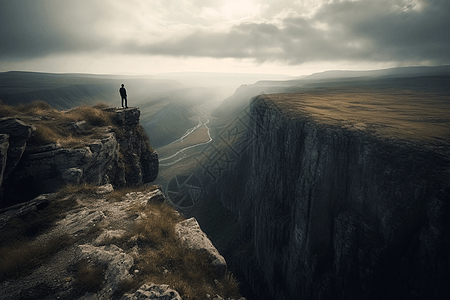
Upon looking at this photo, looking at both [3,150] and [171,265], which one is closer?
[171,265]

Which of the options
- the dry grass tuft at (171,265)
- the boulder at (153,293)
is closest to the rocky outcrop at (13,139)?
the dry grass tuft at (171,265)

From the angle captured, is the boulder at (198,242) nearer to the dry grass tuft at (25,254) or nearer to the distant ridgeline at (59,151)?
the dry grass tuft at (25,254)

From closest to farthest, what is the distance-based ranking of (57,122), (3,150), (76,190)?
1. (3,150)
2. (76,190)
3. (57,122)

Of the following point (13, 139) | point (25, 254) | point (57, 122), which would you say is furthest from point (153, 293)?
point (57, 122)

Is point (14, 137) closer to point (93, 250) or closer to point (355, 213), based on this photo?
point (93, 250)

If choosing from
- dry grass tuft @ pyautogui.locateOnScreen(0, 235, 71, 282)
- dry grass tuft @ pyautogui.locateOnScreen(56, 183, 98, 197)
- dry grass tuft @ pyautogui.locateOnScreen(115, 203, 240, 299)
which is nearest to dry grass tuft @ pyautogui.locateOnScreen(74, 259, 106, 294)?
dry grass tuft @ pyautogui.locateOnScreen(115, 203, 240, 299)

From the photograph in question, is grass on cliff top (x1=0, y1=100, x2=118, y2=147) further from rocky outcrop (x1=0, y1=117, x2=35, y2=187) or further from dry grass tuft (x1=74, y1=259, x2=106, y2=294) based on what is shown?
dry grass tuft (x1=74, y1=259, x2=106, y2=294)

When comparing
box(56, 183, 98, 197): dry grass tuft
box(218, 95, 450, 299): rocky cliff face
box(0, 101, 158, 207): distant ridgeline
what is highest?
box(0, 101, 158, 207): distant ridgeline
